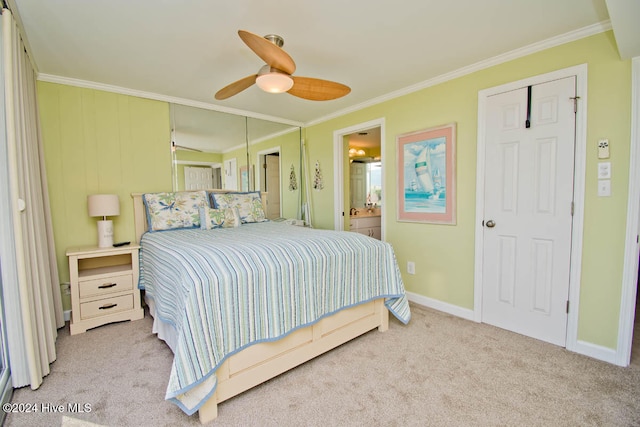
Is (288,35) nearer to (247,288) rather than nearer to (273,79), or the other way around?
(273,79)

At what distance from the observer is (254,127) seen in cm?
407

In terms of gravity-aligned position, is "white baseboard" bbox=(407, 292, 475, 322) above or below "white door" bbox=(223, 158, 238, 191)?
below

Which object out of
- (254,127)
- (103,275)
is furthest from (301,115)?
(103,275)

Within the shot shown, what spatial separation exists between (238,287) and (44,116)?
276 cm

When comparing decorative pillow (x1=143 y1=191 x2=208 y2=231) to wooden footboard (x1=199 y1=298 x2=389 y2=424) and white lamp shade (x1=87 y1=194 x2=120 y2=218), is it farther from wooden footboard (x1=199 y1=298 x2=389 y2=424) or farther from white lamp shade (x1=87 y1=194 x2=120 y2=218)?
wooden footboard (x1=199 y1=298 x2=389 y2=424)

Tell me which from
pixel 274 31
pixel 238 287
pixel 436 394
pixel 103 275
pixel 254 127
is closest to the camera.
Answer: pixel 238 287

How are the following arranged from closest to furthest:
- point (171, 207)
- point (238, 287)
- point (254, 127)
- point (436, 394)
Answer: point (238, 287)
point (436, 394)
point (171, 207)
point (254, 127)

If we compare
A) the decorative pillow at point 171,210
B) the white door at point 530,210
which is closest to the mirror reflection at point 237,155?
the decorative pillow at point 171,210

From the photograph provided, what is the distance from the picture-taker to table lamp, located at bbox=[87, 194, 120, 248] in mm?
2713

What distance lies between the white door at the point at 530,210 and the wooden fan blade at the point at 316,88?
1.38 meters

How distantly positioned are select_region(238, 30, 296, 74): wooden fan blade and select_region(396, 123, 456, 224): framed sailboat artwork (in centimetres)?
172

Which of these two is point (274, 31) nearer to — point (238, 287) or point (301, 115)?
point (238, 287)

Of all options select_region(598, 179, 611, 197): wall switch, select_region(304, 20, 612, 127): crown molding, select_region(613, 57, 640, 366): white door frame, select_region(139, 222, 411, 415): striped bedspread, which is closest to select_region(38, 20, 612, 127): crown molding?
select_region(304, 20, 612, 127): crown molding

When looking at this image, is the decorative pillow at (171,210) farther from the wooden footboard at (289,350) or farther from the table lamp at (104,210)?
the wooden footboard at (289,350)
